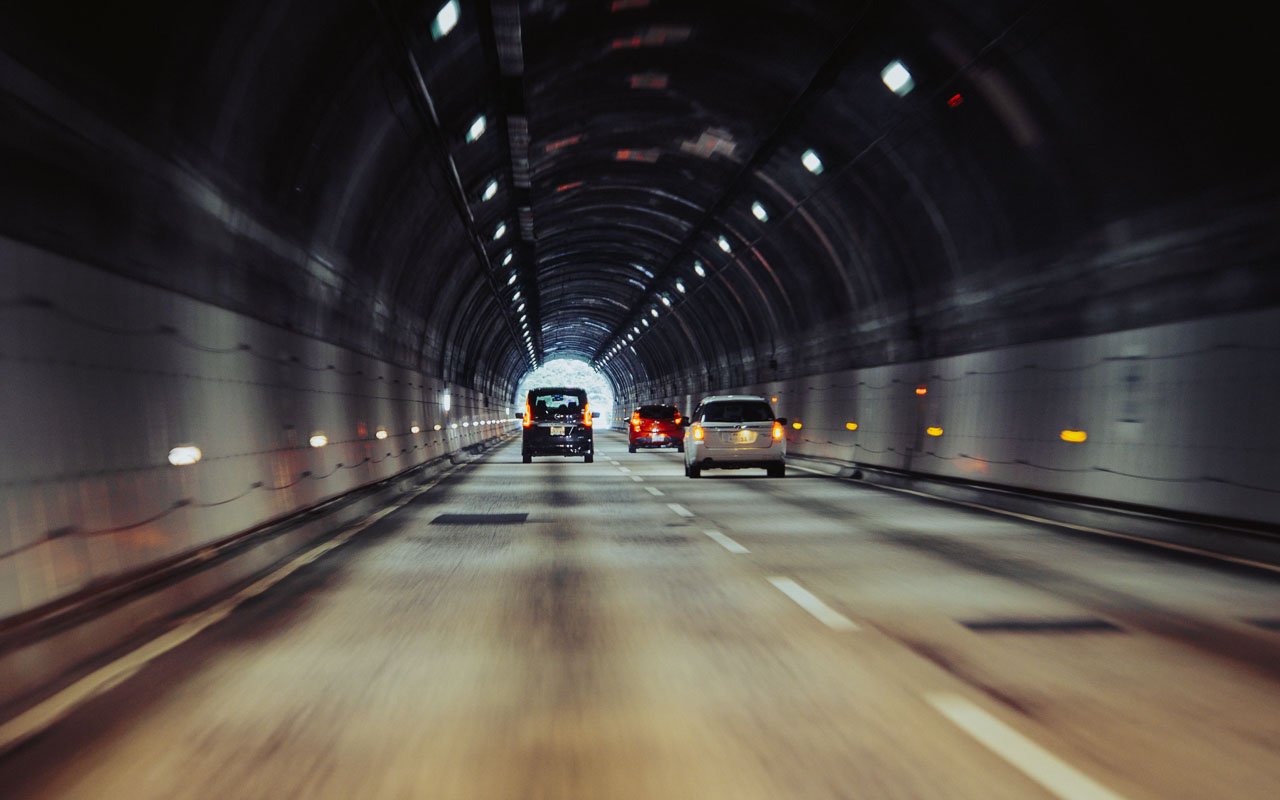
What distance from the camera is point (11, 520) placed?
21.4ft

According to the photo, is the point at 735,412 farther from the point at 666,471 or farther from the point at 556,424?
the point at 556,424

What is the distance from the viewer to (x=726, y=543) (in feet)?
39.3

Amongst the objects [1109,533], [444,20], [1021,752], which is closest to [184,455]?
[444,20]

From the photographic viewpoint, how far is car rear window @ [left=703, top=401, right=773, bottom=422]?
23.2 metres

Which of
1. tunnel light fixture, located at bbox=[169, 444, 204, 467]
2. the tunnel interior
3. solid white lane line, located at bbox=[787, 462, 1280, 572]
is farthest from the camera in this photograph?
solid white lane line, located at bbox=[787, 462, 1280, 572]

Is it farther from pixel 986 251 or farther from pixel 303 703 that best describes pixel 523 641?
pixel 986 251

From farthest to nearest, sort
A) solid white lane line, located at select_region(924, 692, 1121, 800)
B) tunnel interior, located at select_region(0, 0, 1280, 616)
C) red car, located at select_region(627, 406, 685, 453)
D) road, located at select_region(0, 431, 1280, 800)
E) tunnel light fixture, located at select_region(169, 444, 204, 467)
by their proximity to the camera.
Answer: red car, located at select_region(627, 406, 685, 453), tunnel light fixture, located at select_region(169, 444, 204, 467), tunnel interior, located at select_region(0, 0, 1280, 616), road, located at select_region(0, 431, 1280, 800), solid white lane line, located at select_region(924, 692, 1121, 800)

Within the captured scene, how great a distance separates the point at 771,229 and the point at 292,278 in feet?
50.6

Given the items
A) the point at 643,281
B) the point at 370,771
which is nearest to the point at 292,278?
the point at 370,771

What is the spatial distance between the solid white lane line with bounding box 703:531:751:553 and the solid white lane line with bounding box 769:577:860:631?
1966mm

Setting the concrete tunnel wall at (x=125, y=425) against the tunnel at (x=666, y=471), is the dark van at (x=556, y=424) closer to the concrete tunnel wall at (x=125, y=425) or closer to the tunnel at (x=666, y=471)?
the tunnel at (x=666, y=471)

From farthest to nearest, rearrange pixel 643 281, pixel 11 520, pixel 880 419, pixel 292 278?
pixel 643 281
pixel 880 419
pixel 292 278
pixel 11 520

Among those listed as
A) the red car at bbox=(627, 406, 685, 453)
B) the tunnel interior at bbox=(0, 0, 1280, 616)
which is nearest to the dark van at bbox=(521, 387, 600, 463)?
the tunnel interior at bbox=(0, 0, 1280, 616)

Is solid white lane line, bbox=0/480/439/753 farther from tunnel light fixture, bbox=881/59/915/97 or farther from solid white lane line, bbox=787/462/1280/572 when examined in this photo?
tunnel light fixture, bbox=881/59/915/97
